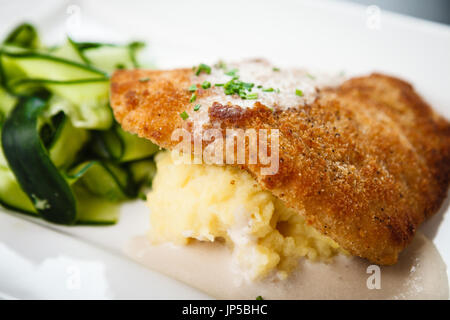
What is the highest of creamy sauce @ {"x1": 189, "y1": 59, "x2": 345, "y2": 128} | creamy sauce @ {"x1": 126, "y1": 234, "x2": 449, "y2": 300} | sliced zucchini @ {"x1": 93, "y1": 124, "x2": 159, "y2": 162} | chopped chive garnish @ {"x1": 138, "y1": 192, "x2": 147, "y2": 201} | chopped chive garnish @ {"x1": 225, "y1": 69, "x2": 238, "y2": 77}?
chopped chive garnish @ {"x1": 225, "y1": 69, "x2": 238, "y2": 77}

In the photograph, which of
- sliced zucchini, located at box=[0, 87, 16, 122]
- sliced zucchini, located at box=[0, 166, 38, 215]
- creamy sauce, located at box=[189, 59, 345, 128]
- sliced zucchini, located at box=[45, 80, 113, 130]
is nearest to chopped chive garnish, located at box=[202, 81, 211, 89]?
creamy sauce, located at box=[189, 59, 345, 128]

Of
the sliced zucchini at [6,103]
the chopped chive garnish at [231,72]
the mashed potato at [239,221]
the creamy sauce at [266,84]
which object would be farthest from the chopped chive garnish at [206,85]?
the sliced zucchini at [6,103]

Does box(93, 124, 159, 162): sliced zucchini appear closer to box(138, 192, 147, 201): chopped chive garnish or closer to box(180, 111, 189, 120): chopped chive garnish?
box(138, 192, 147, 201): chopped chive garnish

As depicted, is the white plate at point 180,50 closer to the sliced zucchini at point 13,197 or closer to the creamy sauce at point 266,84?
the sliced zucchini at point 13,197

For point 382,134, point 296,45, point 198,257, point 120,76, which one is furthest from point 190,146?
point 296,45

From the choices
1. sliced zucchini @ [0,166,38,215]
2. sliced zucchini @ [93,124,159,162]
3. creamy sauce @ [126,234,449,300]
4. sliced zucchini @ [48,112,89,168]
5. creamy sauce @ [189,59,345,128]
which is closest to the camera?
creamy sauce @ [126,234,449,300]
